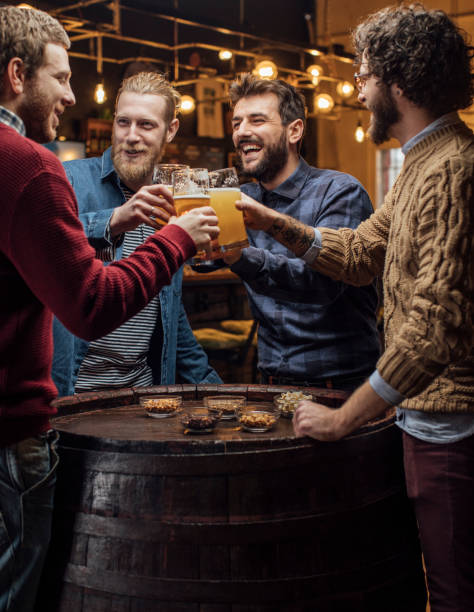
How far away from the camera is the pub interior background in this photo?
19.4 feet

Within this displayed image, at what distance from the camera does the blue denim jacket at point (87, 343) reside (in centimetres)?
233

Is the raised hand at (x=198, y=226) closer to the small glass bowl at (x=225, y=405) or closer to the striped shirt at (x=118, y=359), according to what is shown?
the small glass bowl at (x=225, y=405)

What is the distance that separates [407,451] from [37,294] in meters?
0.87

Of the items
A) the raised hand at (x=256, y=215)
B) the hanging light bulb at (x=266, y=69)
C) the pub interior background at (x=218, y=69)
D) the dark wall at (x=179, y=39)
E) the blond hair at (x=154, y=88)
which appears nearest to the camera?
the raised hand at (x=256, y=215)

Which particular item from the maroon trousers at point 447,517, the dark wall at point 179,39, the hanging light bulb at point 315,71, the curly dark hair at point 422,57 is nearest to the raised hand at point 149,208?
the curly dark hair at point 422,57

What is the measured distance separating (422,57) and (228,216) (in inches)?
22.8

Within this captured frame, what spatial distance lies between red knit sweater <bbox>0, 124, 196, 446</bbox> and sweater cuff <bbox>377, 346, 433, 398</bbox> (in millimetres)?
482

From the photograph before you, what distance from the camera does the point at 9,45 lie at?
4.29 feet

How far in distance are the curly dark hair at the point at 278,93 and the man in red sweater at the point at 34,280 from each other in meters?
1.44

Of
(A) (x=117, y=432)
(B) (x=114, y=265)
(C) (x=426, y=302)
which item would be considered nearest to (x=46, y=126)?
(B) (x=114, y=265)

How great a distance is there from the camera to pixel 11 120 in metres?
1.29

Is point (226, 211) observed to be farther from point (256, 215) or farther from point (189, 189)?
point (256, 215)

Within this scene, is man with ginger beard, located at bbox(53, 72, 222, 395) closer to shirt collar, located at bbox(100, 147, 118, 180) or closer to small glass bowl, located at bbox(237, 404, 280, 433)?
shirt collar, located at bbox(100, 147, 118, 180)

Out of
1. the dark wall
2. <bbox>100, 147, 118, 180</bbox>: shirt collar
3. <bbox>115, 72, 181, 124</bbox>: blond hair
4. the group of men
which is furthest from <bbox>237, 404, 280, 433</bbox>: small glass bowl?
the dark wall
